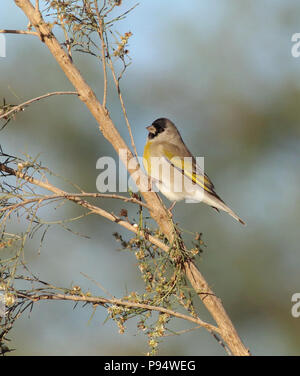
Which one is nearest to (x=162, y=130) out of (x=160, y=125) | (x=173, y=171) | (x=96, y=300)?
(x=160, y=125)

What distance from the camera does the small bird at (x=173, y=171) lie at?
4.04 meters

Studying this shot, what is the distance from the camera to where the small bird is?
159 inches

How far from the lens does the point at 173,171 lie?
420 cm

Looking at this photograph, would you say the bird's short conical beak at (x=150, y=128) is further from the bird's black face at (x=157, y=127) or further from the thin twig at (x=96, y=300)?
the thin twig at (x=96, y=300)

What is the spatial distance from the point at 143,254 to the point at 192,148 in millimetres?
3856

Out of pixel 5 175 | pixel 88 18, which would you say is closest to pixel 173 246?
pixel 5 175

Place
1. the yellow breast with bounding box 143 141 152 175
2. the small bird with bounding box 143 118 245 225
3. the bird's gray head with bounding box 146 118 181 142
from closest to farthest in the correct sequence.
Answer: the small bird with bounding box 143 118 245 225, the yellow breast with bounding box 143 141 152 175, the bird's gray head with bounding box 146 118 181 142

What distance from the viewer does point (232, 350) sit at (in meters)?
2.07

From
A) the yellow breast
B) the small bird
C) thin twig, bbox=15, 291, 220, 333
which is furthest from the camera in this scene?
the yellow breast

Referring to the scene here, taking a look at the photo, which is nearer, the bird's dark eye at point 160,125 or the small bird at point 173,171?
the small bird at point 173,171
